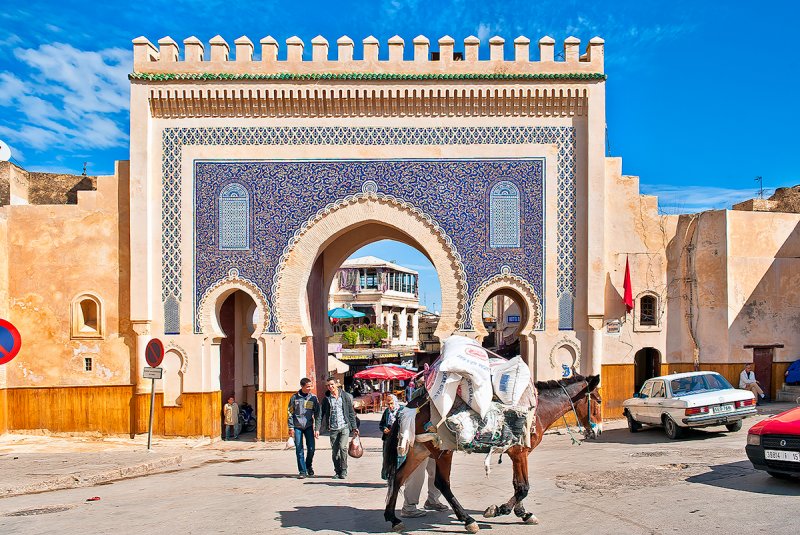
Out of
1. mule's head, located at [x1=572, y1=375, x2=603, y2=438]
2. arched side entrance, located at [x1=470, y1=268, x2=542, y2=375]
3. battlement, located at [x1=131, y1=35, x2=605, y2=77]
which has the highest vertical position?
battlement, located at [x1=131, y1=35, x2=605, y2=77]

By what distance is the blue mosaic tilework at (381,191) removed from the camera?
15641mm

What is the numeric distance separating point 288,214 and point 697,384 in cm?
847

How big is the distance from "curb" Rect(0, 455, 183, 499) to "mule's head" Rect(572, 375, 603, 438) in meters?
6.93

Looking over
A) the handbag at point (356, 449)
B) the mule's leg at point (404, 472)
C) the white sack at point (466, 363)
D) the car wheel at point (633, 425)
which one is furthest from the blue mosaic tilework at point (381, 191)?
the mule's leg at point (404, 472)

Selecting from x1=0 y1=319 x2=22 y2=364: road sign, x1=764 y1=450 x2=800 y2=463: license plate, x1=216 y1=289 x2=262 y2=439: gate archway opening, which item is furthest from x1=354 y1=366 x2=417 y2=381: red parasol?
x1=764 y1=450 x2=800 y2=463: license plate

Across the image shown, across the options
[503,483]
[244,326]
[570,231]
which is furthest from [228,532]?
[244,326]

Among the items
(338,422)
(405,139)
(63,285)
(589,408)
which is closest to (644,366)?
(405,139)

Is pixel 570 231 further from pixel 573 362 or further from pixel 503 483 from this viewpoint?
pixel 503 483

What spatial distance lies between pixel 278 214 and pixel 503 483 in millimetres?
8142

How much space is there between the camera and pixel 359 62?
15742 millimetres

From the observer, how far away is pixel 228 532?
7.12 m

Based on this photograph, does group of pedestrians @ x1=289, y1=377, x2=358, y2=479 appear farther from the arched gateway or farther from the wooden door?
the wooden door

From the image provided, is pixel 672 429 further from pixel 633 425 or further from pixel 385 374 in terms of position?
pixel 385 374

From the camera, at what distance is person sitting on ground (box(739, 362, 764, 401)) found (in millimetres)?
15852
